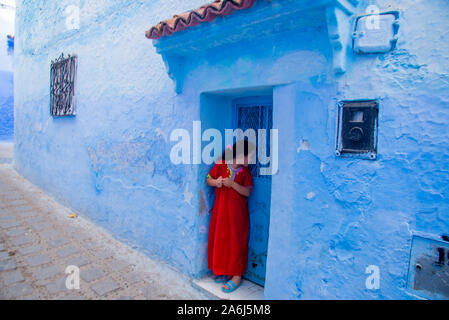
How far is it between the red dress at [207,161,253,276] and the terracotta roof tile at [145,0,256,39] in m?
1.50

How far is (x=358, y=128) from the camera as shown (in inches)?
86.7

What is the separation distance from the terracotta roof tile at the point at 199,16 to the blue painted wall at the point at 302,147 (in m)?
0.11

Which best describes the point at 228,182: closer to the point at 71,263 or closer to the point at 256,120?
the point at 256,120

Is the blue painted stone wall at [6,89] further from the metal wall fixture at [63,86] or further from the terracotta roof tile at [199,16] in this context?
the terracotta roof tile at [199,16]

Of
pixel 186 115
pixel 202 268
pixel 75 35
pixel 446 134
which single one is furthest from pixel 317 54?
pixel 75 35

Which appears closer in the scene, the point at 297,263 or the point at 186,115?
the point at 297,263

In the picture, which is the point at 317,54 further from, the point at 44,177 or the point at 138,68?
the point at 44,177

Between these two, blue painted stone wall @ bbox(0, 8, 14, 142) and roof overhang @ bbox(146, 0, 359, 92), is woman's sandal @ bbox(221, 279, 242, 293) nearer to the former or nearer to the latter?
roof overhang @ bbox(146, 0, 359, 92)

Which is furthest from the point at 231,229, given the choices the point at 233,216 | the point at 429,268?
the point at 429,268

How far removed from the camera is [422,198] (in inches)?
77.0

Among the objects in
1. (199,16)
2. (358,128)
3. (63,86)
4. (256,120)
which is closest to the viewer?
(358,128)

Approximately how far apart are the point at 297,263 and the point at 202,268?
4.57 feet

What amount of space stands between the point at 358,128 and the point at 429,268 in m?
1.05

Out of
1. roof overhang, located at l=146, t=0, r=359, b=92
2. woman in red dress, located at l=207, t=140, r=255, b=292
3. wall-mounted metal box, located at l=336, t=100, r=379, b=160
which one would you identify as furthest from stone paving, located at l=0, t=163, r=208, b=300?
roof overhang, located at l=146, t=0, r=359, b=92
